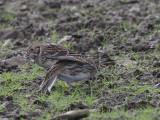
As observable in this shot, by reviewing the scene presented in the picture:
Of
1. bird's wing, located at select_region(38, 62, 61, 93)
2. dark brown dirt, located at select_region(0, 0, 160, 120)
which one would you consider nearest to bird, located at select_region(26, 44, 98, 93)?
bird's wing, located at select_region(38, 62, 61, 93)

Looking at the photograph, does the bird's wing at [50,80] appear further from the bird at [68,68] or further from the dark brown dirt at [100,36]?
the dark brown dirt at [100,36]

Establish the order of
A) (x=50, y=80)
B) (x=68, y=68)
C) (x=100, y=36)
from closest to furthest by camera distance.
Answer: (x=50, y=80) → (x=68, y=68) → (x=100, y=36)

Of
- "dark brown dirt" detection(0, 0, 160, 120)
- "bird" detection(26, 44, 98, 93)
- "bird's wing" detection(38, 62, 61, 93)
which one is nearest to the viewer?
"dark brown dirt" detection(0, 0, 160, 120)

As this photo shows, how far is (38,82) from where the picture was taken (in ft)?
28.9

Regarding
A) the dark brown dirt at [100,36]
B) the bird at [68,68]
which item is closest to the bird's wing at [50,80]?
the bird at [68,68]

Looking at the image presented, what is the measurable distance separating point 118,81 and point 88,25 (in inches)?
153

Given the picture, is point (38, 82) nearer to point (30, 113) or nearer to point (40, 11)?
point (30, 113)

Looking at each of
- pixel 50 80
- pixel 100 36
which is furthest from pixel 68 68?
pixel 100 36

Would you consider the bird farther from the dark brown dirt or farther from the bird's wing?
the dark brown dirt

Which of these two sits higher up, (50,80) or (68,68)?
(68,68)

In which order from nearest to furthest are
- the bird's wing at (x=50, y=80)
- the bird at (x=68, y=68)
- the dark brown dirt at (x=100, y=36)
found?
the dark brown dirt at (x=100, y=36), the bird's wing at (x=50, y=80), the bird at (x=68, y=68)

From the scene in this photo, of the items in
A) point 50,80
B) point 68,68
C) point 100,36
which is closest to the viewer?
point 50,80

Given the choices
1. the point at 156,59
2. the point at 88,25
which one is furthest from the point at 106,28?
the point at 156,59

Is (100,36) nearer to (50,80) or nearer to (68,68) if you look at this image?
(68,68)
